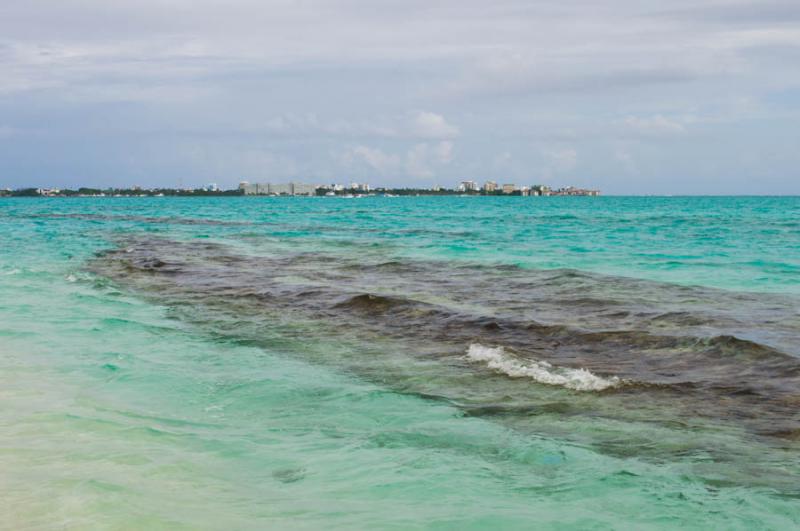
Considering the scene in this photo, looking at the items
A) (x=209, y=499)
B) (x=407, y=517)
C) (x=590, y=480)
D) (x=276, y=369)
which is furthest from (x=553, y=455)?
(x=276, y=369)

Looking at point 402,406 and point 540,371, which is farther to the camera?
point 540,371

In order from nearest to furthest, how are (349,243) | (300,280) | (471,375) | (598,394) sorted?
(598,394)
(471,375)
(300,280)
(349,243)

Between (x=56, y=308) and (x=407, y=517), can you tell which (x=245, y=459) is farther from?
(x=56, y=308)

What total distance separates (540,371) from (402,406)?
197 centimetres

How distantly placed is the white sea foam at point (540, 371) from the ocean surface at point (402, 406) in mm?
33

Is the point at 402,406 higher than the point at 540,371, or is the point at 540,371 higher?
the point at 540,371

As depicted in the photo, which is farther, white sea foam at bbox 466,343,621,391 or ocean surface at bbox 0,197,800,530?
white sea foam at bbox 466,343,621,391

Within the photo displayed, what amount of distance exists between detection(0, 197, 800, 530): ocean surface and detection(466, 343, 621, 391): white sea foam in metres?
0.03

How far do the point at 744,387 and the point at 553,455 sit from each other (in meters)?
3.18

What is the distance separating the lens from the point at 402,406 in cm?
742

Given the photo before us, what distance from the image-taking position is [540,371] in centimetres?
871

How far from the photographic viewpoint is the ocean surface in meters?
5.05

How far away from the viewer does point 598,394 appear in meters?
7.79

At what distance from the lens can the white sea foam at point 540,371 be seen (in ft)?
26.7
